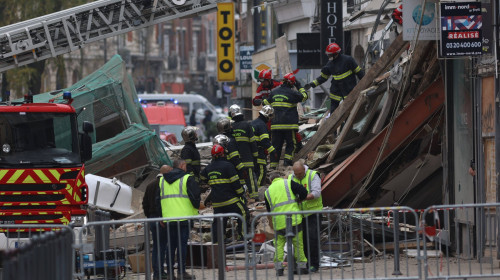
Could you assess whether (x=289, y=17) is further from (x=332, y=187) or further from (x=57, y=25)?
(x=332, y=187)

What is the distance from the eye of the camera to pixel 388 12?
21891 millimetres

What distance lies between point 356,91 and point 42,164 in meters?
5.03

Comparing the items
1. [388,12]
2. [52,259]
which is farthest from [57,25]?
Result: [52,259]

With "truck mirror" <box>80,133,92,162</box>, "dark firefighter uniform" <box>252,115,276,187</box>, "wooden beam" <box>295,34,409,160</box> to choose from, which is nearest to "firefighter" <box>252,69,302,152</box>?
"dark firefighter uniform" <box>252,115,276,187</box>

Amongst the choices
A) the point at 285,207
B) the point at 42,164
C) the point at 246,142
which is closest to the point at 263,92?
the point at 246,142

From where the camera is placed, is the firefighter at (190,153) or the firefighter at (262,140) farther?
the firefighter at (262,140)

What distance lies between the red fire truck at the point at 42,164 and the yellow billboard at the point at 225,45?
22.0 metres

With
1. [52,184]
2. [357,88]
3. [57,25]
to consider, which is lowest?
[52,184]

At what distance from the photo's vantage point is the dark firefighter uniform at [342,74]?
1994 cm

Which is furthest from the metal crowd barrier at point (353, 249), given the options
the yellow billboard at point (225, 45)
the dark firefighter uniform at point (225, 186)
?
the yellow billboard at point (225, 45)

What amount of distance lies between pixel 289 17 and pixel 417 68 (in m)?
20.2

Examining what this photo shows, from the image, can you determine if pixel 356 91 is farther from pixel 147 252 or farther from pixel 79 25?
pixel 79 25

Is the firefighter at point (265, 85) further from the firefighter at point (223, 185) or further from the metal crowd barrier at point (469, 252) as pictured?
the metal crowd barrier at point (469, 252)

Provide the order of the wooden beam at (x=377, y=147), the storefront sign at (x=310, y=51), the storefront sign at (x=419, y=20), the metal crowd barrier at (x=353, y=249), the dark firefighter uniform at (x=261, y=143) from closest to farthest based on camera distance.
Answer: the metal crowd barrier at (x=353, y=249)
the storefront sign at (x=419, y=20)
the wooden beam at (x=377, y=147)
the dark firefighter uniform at (x=261, y=143)
the storefront sign at (x=310, y=51)
